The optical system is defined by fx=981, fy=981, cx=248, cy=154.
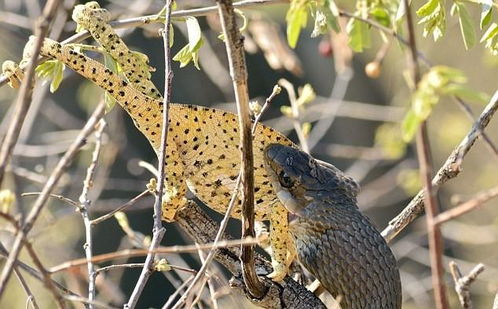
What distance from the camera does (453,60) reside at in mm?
10109

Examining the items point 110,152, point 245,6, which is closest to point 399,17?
point 245,6

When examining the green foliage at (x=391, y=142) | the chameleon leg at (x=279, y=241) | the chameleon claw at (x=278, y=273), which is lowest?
the chameleon claw at (x=278, y=273)

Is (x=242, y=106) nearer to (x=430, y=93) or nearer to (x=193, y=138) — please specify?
(x=430, y=93)

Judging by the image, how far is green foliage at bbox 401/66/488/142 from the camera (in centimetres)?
219

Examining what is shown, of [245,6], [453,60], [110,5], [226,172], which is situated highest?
[453,60]

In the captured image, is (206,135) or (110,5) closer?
(206,135)

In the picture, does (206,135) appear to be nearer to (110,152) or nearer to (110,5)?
(110,152)

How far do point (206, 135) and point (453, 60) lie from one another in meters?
6.37

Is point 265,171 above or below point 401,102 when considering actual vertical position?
below

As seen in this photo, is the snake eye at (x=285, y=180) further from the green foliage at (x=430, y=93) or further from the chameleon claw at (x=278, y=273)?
the green foliage at (x=430, y=93)

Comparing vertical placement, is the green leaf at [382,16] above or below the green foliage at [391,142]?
below

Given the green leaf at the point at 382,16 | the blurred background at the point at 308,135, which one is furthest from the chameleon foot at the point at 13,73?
the blurred background at the point at 308,135

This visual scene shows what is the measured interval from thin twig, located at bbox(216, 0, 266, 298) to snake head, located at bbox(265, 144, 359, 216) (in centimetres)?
72

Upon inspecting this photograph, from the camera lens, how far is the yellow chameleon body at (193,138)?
412 centimetres
